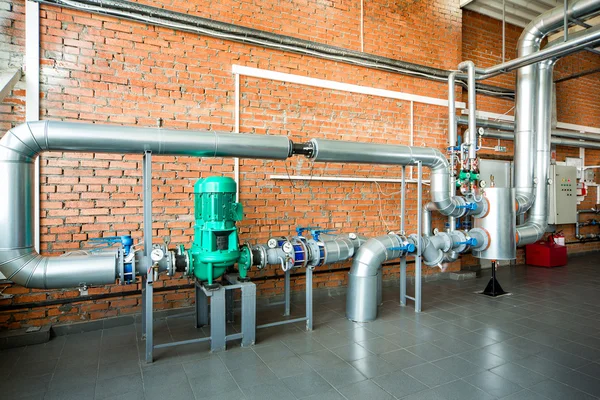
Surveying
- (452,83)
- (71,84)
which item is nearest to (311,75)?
(452,83)

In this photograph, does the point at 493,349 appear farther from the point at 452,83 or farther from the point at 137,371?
the point at 452,83

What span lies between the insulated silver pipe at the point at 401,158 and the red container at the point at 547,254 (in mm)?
3288

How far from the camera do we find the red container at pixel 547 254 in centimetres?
700

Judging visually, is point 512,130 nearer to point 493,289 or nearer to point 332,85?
point 493,289

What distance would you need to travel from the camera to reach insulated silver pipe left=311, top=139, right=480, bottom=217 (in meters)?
3.74

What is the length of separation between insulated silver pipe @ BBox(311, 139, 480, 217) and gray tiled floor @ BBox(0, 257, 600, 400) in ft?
4.54

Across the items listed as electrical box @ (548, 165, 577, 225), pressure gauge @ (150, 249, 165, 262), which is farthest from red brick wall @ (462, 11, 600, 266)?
pressure gauge @ (150, 249, 165, 262)

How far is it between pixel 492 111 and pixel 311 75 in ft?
13.1

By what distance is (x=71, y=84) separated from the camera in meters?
3.66

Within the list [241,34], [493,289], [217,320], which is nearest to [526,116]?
[493,289]

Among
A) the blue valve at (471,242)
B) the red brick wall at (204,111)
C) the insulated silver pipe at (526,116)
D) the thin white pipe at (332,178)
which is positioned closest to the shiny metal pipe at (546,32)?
the insulated silver pipe at (526,116)

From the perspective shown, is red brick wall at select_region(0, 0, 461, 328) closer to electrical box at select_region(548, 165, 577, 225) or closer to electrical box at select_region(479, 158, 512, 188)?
electrical box at select_region(479, 158, 512, 188)

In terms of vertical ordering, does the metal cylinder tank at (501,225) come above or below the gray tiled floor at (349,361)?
above

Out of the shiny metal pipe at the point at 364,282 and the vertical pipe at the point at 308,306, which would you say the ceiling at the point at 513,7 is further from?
the vertical pipe at the point at 308,306
